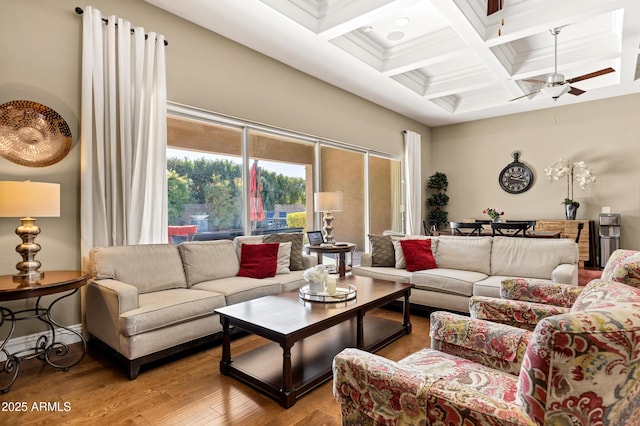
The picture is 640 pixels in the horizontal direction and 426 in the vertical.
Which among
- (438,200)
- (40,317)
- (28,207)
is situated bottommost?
(40,317)

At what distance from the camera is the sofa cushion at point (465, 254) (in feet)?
13.4

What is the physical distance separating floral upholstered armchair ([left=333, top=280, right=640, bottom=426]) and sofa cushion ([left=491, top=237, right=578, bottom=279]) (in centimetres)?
269

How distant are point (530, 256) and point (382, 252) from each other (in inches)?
64.4

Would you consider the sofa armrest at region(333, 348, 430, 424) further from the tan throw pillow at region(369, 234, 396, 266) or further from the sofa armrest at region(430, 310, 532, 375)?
the tan throw pillow at region(369, 234, 396, 266)

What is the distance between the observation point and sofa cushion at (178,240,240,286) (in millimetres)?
3438

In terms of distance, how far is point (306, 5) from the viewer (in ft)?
12.5

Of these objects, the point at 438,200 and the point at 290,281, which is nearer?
the point at 290,281

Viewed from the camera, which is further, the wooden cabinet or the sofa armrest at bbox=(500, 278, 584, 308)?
the wooden cabinet

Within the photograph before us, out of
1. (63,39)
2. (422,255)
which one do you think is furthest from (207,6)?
(422,255)

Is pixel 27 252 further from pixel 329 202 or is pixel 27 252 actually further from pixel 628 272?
pixel 628 272

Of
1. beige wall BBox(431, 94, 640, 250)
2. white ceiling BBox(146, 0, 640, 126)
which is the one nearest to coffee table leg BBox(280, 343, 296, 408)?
white ceiling BBox(146, 0, 640, 126)

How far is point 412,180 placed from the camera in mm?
7512

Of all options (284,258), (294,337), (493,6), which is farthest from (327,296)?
(493,6)

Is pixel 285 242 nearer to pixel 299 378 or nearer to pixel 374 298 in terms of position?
pixel 374 298
